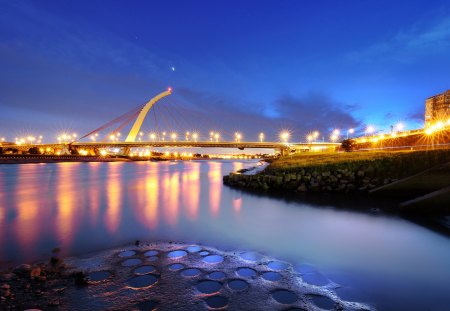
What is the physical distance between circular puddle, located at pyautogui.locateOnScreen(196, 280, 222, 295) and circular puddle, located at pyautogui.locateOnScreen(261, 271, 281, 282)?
1.15 m

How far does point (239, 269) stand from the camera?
270 inches

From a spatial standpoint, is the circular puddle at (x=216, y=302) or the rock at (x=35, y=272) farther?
the rock at (x=35, y=272)

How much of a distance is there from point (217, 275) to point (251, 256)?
1908 millimetres

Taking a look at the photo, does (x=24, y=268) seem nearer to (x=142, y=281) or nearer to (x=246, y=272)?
(x=142, y=281)

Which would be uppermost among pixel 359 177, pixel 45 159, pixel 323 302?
pixel 45 159

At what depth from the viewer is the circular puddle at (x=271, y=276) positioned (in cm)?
629

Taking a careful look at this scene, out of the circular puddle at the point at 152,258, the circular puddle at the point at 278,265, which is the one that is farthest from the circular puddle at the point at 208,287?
the circular puddle at the point at 152,258

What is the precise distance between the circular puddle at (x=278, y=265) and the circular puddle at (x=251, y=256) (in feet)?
1.66

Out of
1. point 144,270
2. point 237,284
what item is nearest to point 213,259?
point 237,284

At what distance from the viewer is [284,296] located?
5477mm

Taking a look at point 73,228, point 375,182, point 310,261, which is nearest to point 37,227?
point 73,228

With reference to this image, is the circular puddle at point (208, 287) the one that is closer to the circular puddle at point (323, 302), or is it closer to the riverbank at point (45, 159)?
the circular puddle at point (323, 302)

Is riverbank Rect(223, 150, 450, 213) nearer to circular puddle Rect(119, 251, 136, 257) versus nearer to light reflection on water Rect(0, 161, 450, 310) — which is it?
light reflection on water Rect(0, 161, 450, 310)

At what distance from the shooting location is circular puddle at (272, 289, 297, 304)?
530 cm
